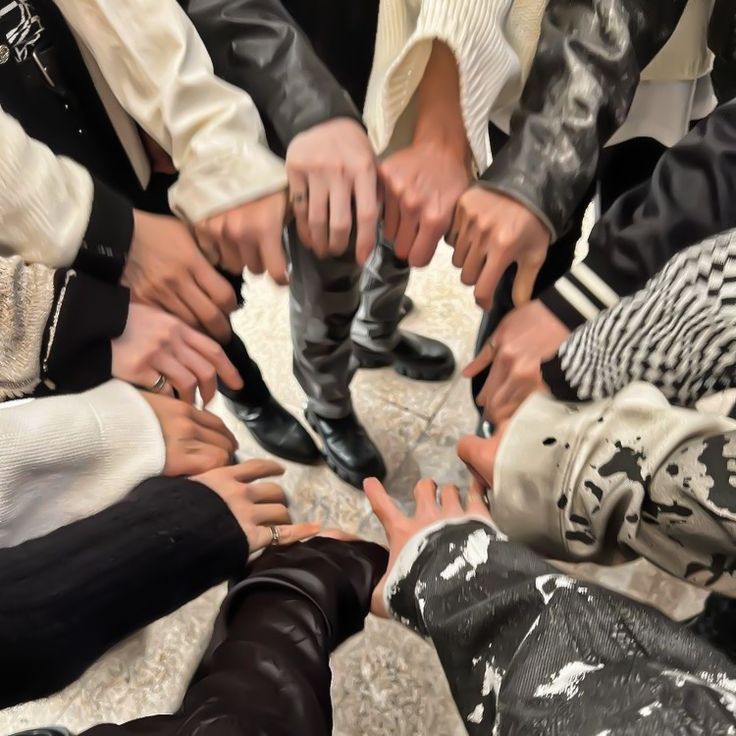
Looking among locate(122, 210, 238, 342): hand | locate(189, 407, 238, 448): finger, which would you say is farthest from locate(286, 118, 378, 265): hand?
locate(189, 407, 238, 448): finger

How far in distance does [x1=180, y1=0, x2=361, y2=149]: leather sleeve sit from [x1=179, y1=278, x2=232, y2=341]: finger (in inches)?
6.6

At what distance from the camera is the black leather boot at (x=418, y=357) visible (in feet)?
3.72

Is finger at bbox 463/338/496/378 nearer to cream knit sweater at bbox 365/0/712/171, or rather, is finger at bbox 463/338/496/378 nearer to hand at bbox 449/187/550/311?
hand at bbox 449/187/550/311

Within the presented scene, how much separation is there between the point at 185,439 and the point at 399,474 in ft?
1.86

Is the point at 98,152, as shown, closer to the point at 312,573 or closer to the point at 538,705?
the point at 312,573

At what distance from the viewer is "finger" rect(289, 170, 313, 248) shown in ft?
1.77

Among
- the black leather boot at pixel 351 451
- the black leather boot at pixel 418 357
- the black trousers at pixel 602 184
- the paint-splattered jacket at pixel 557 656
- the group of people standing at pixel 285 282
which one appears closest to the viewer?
the paint-splattered jacket at pixel 557 656

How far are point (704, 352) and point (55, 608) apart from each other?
0.53 metres

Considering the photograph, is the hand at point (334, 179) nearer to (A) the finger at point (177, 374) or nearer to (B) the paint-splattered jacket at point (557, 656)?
(A) the finger at point (177, 374)

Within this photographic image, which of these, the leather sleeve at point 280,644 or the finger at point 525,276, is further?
the finger at point 525,276

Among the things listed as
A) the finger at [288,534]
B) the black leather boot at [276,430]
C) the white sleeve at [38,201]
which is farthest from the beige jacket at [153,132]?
the black leather boot at [276,430]

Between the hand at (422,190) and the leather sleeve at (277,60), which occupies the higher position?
the leather sleeve at (277,60)

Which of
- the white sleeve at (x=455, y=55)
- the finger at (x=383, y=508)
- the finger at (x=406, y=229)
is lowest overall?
the finger at (x=383, y=508)

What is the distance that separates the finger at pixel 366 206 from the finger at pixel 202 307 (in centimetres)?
15
